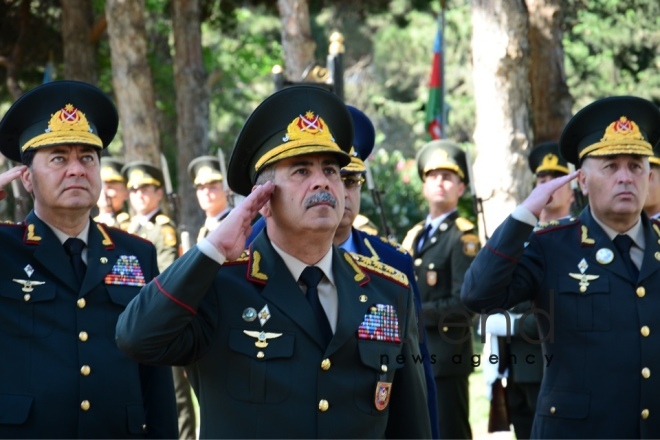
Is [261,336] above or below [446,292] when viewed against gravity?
below

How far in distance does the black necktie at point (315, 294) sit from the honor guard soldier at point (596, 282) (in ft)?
4.41

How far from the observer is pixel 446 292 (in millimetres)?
8547

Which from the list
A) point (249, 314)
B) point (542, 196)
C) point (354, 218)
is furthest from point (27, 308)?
point (542, 196)

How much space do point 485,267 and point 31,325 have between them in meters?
2.05

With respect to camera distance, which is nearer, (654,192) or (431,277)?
(654,192)

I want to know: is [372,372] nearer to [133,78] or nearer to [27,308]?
[27,308]

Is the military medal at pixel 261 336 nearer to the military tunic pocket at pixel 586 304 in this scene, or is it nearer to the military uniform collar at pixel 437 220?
the military tunic pocket at pixel 586 304

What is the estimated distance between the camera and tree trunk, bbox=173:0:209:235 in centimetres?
1789

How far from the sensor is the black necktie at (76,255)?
15.9ft

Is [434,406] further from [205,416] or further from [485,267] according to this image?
[205,416]

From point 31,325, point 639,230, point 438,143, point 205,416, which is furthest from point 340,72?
point 205,416

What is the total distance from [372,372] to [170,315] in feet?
2.58

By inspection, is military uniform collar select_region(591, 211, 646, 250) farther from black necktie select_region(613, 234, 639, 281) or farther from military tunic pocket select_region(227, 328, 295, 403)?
military tunic pocket select_region(227, 328, 295, 403)

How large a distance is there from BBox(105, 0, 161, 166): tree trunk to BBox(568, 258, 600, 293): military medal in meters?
9.58
